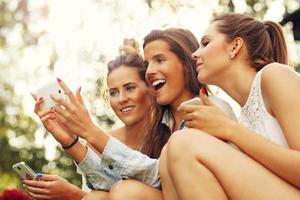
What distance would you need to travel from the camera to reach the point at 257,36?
12.1ft

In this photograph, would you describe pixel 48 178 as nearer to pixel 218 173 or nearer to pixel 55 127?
pixel 55 127

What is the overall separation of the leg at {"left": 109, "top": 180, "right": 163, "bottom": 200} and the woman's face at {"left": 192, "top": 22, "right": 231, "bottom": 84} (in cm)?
60

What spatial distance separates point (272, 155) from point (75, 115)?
1196mm

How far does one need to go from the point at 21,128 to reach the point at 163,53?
22.1 meters

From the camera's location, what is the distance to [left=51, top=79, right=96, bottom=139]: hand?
378 centimetres

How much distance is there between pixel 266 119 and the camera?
3.29 m

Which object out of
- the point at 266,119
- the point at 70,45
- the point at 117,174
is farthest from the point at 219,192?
the point at 70,45

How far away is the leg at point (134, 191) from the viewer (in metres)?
3.46

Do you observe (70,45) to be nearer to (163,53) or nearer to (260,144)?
(163,53)

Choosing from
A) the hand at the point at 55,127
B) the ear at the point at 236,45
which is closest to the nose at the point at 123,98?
the hand at the point at 55,127

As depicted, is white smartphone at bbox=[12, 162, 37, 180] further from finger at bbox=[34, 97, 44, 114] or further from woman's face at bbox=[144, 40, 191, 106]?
woman's face at bbox=[144, 40, 191, 106]

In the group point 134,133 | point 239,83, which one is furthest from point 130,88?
point 239,83

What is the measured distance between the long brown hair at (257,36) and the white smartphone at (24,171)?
1.39 meters

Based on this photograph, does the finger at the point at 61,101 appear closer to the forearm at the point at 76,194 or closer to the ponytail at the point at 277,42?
the forearm at the point at 76,194
